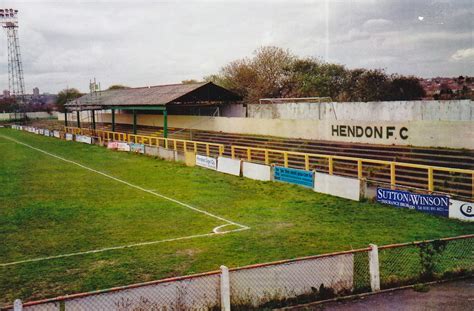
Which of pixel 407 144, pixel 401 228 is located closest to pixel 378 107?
pixel 407 144

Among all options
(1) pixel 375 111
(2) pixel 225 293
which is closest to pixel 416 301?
(2) pixel 225 293

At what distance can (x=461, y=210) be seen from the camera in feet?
49.3

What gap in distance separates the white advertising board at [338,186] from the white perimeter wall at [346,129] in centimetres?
895

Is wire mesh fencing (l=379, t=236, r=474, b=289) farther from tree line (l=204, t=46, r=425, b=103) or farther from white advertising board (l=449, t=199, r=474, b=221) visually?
tree line (l=204, t=46, r=425, b=103)

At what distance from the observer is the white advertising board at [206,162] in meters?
28.0

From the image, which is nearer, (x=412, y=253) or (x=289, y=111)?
(x=412, y=253)

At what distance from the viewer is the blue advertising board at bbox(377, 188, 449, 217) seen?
15656 mm

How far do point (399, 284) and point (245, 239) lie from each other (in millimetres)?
5047

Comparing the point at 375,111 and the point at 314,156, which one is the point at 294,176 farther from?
the point at 375,111

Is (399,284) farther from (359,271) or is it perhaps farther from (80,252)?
(80,252)

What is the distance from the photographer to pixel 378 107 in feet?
107

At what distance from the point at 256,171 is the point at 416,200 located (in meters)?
9.60

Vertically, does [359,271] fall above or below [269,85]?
below

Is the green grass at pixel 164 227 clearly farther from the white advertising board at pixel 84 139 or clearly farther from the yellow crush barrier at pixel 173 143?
the white advertising board at pixel 84 139
